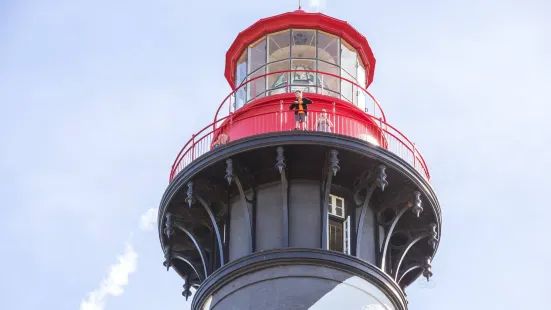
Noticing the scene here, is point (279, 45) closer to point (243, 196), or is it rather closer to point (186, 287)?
point (243, 196)

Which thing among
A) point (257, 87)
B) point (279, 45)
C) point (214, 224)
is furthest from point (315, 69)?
point (214, 224)

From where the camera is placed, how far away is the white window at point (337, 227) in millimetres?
32406

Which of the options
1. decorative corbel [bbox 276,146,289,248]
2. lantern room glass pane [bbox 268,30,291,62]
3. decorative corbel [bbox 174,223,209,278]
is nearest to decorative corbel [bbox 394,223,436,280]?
decorative corbel [bbox 276,146,289,248]

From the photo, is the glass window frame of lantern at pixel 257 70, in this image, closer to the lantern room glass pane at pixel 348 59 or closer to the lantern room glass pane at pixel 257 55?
the lantern room glass pane at pixel 257 55

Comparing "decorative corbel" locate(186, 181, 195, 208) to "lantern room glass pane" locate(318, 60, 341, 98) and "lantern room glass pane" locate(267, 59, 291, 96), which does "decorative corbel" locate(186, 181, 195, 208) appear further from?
"lantern room glass pane" locate(318, 60, 341, 98)

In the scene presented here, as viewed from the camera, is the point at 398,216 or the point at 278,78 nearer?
the point at 398,216

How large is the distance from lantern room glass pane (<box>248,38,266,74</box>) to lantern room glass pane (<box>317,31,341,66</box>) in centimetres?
161

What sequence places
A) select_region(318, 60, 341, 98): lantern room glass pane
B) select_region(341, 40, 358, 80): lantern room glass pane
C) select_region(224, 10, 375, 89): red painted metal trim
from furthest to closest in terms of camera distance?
1. select_region(341, 40, 358, 80): lantern room glass pane
2. select_region(224, 10, 375, 89): red painted metal trim
3. select_region(318, 60, 341, 98): lantern room glass pane

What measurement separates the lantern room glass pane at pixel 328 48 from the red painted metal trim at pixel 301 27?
0.51 ft

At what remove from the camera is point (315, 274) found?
102 feet

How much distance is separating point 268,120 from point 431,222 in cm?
507

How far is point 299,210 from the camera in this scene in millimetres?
32719

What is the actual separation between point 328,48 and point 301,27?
99 cm

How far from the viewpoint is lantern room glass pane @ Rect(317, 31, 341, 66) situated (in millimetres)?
37062
